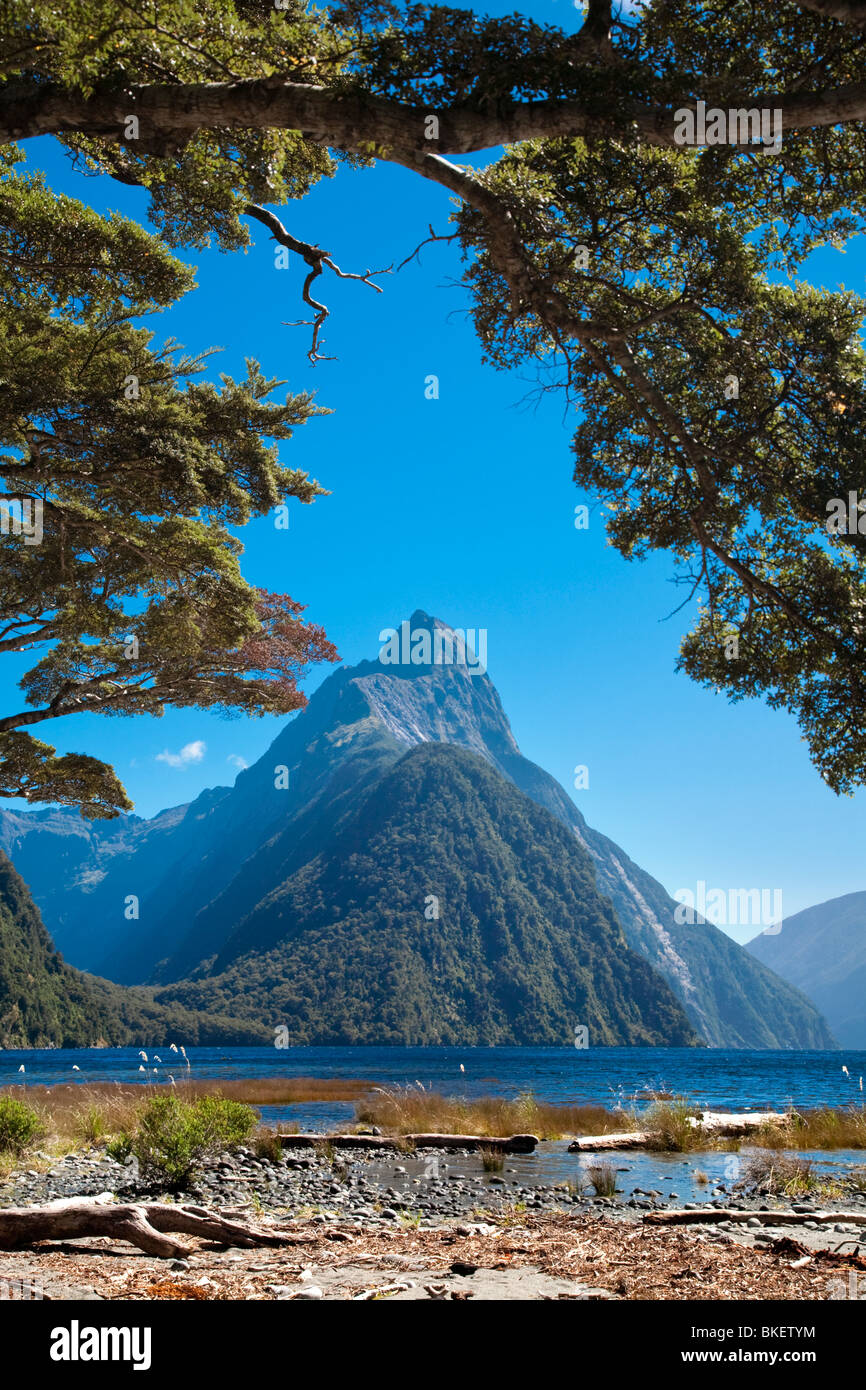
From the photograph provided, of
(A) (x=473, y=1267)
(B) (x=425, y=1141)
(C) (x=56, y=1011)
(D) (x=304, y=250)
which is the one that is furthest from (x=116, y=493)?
(C) (x=56, y=1011)

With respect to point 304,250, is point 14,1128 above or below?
below

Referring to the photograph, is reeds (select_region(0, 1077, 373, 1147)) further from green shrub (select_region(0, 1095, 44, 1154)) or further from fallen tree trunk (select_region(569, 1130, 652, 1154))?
fallen tree trunk (select_region(569, 1130, 652, 1154))

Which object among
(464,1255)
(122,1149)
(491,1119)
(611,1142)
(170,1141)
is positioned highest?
(464,1255)

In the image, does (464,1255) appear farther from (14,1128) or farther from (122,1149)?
(14,1128)

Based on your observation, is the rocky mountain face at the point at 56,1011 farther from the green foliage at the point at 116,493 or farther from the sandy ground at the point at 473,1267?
the sandy ground at the point at 473,1267

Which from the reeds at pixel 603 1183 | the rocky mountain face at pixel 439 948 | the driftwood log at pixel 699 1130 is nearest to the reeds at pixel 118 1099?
the reeds at pixel 603 1183
